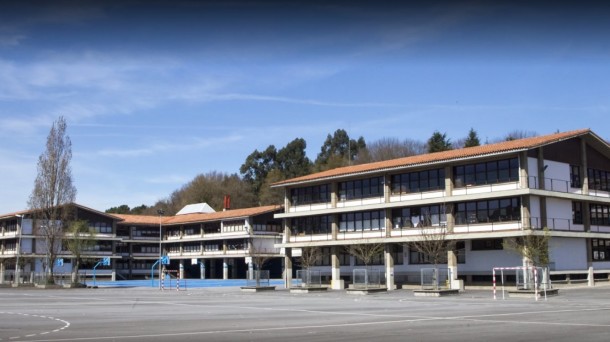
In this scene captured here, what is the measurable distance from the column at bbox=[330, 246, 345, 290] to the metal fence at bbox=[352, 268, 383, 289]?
7503 millimetres

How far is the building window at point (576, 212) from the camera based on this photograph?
55397 millimetres

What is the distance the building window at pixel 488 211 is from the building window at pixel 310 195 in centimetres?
1556

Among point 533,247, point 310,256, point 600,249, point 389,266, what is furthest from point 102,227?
point 533,247

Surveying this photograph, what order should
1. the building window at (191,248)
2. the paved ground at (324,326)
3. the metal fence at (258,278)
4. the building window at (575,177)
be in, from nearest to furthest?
the paved ground at (324,326) < the building window at (575,177) < the metal fence at (258,278) < the building window at (191,248)

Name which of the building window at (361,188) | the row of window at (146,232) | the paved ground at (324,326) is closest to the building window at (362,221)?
the building window at (361,188)

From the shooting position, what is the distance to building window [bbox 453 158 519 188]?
169 feet

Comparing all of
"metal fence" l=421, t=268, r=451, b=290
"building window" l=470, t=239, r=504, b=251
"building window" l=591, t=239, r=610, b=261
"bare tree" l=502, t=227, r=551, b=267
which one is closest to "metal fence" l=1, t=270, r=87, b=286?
"metal fence" l=421, t=268, r=451, b=290

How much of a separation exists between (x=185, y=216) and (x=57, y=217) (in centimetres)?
3894

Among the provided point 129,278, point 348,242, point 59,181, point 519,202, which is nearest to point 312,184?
point 348,242

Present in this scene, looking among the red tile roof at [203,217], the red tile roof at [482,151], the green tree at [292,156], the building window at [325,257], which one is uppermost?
the green tree at [292,156]

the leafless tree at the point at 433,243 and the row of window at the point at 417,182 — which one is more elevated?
the row of window at the point at 417,182

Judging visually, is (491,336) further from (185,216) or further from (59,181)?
(185,216)

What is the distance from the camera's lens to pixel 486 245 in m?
53.6

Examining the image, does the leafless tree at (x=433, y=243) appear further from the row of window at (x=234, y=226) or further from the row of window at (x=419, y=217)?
the row of window at (x=234, y=226)
